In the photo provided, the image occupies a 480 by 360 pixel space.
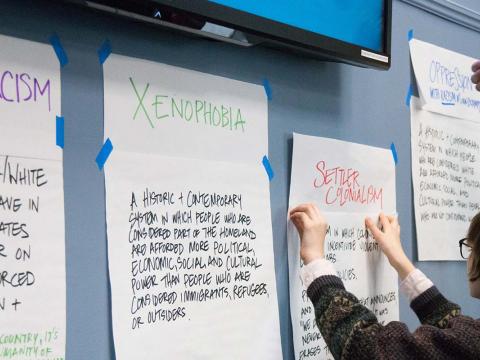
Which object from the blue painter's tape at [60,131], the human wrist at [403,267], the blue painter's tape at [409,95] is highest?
the blue painter's tape at [409,95]

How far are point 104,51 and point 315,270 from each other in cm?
52

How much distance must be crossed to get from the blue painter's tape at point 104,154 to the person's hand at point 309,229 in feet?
1.31

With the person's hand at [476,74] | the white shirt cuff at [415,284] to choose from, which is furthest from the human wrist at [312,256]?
the person's hand at [476,74]

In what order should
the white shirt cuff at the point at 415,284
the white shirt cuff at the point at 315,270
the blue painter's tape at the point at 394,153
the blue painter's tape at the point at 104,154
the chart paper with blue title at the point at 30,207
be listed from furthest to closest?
the blue painter's tape at the point at 394,153, the white shirt cuff at the point at 415,284, the white shirt cuff at the point at 315,270, the blue painter's tape at the point at 104,154, the chart paper with blue title at the point at 30,207

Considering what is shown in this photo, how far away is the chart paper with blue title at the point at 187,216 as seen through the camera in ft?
2.74

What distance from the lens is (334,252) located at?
3.76 feet

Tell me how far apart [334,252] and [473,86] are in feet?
2.39

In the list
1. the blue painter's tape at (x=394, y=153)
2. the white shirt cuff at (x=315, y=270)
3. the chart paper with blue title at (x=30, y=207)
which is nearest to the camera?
the chart paper with blue title at (x=30, y=207)

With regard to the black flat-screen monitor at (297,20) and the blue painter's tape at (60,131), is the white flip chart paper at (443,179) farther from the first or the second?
the blue painter's tape at (60,131)

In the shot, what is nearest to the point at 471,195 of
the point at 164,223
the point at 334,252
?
the point at 334,252

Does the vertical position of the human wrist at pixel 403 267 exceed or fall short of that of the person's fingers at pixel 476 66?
it falls short

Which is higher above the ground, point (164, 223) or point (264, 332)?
point (164, 223)

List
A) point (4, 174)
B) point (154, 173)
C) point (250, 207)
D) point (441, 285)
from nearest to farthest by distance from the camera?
1. point (4, 174)
2. point (154, 173)
3. point (250, 207)
4. point (441, 285)

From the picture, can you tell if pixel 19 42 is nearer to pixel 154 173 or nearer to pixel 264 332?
pixel 154 173
